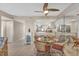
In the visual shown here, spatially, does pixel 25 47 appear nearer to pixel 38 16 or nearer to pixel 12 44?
pixel 12 44

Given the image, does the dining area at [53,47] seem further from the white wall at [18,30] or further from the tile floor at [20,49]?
the white wall at [18,30]

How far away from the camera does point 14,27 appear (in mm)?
2742

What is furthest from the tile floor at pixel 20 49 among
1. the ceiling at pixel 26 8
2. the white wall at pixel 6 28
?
the ceiling at pixel 26 8

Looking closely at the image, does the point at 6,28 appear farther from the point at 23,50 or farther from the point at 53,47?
the point at 53,47

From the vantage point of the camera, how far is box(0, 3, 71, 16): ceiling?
8.48 ft

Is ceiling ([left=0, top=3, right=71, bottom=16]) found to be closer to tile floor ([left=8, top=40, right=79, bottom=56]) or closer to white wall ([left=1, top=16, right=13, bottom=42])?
white wall ([left=1, top=16, right=13, bottom=42])

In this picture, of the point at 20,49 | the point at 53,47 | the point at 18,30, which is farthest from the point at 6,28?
the point at 53,47

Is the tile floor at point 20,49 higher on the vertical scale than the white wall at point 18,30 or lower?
lower

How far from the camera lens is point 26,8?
2637 millimetres

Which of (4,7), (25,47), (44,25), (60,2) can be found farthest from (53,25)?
(4,7)

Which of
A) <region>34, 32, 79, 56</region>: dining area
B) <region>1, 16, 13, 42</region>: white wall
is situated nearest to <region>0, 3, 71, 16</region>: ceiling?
<region>1, 16, 13, 42</region>: white wall

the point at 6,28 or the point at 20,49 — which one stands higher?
the point at 6,28

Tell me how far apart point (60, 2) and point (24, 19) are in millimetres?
636

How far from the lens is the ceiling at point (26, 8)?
8.48 ft
